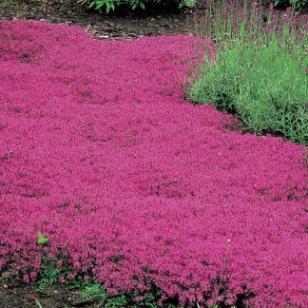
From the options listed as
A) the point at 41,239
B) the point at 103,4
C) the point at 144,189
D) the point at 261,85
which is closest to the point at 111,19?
the point at 103,4

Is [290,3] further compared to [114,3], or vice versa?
[290,3]

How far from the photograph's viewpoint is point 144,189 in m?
5.95

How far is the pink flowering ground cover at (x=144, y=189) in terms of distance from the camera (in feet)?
15.5

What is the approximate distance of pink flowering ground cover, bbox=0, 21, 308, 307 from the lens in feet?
15.5

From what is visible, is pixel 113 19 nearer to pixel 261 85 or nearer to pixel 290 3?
pixel 290 3

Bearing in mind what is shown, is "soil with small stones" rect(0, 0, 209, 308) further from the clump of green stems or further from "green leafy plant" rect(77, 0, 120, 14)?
the clump of green stems

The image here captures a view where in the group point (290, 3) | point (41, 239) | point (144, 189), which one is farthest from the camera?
point (290, 3)

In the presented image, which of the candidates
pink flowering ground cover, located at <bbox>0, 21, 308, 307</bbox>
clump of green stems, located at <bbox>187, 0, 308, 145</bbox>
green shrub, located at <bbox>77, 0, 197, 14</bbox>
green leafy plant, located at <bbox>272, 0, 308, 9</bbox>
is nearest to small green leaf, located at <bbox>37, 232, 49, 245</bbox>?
pink flowering ground cover, located at <bbox>0, 21, 308, 307</bbox>

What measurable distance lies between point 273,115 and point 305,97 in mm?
388

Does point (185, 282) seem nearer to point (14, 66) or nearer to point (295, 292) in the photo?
point (295, 292)

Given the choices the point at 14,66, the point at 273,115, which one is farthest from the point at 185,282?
the point at 14,66

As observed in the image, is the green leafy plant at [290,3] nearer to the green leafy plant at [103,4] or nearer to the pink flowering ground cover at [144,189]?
the green leafy plant at [103,4]

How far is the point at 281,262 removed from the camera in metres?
4.80

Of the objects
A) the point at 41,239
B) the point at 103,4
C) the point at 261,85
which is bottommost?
the point at 41,239
